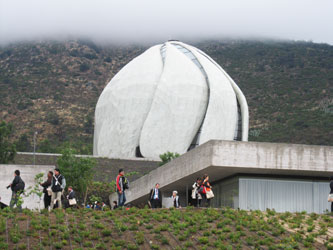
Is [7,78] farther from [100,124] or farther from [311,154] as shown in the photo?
[311,154]

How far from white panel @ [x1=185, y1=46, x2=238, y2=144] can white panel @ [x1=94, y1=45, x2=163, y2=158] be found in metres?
4.25

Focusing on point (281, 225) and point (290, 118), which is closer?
point (281, 225)

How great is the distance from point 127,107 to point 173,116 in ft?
11.9

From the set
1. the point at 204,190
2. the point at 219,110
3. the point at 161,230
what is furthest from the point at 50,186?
the point at 219,110

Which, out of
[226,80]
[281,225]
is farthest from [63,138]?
[281,225]

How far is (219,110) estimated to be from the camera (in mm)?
46688

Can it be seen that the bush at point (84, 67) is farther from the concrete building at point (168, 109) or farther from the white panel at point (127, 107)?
the concrete building at point (168, 109)

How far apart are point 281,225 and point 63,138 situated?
6210 cm

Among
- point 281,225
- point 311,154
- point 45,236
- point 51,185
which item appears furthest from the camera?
point 311,154

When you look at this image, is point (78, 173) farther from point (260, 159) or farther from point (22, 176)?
point (260, 159)

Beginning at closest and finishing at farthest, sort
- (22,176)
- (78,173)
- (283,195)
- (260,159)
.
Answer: (260,159) < (283,195) < (22,176) < (78,173)

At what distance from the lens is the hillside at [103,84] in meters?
70.7

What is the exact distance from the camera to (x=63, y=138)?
3086 inches

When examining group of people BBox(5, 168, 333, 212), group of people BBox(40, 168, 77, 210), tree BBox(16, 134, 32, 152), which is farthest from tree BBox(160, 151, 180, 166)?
tree BBox(16, 134, 32, 152)
